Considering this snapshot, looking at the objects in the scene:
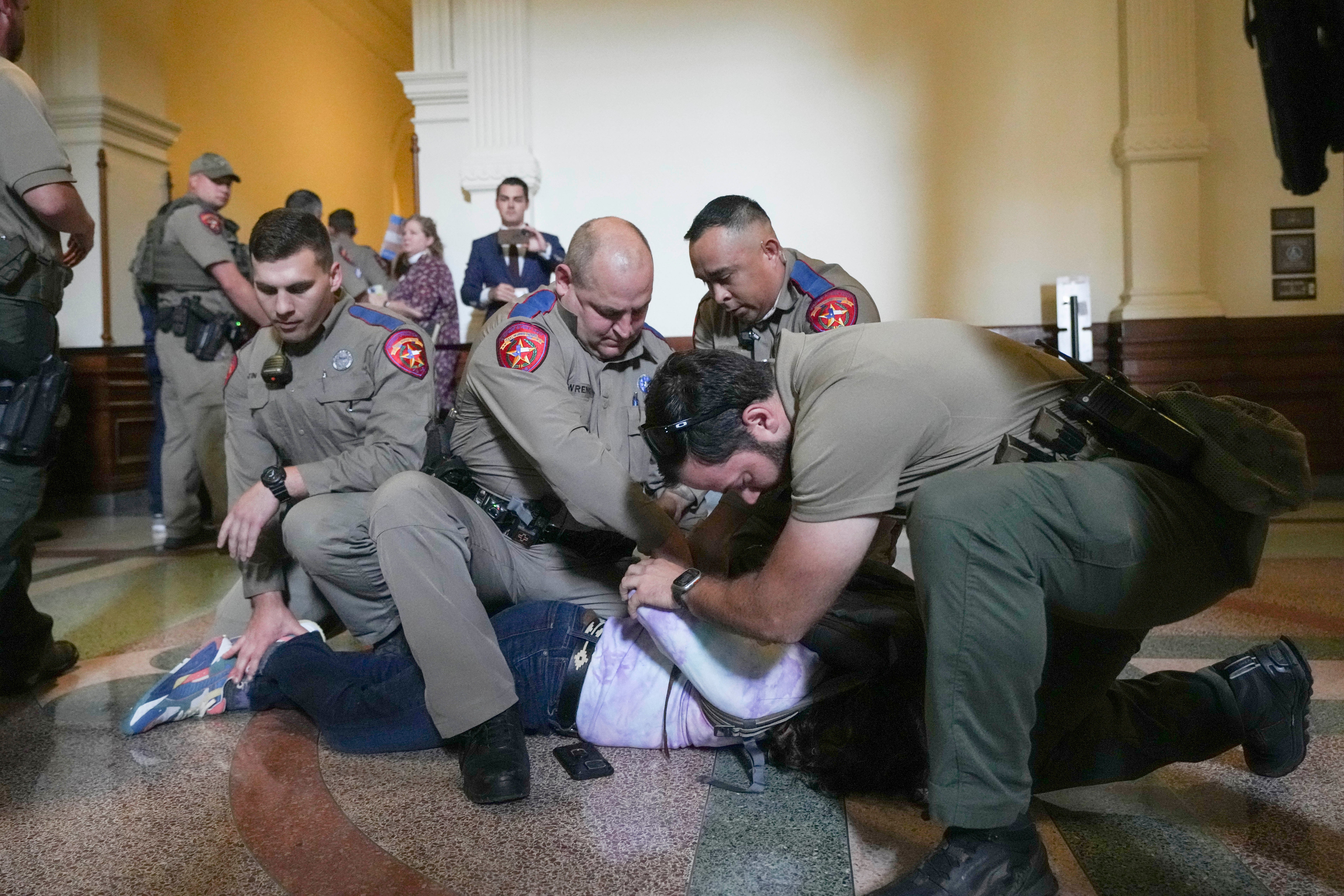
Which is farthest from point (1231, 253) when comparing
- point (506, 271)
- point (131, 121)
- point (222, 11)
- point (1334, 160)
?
point (222, 11)

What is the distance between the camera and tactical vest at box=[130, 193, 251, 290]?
13.6 ft

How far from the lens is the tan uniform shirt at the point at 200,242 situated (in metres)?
4.09

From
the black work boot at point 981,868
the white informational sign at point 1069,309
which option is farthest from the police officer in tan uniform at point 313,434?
the white informational sign at point 1069,309

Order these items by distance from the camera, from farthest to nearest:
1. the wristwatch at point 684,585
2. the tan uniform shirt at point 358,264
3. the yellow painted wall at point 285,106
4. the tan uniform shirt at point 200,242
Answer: the yellow painted wall at point 285,106 < the tan uniform shirt at point 358,264 < the tan uniform shirt at point 200,242 < the wristwatch at point 684,585

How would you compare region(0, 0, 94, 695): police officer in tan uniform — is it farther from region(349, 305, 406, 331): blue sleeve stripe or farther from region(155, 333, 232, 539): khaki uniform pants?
region(155, 333, 232, 539): khaki uniform pants

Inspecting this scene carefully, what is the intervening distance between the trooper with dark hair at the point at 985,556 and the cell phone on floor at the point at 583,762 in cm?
38

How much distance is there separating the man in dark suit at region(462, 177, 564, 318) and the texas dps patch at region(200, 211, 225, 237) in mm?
1148

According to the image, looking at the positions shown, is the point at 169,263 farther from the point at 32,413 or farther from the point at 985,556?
the point at 985,556

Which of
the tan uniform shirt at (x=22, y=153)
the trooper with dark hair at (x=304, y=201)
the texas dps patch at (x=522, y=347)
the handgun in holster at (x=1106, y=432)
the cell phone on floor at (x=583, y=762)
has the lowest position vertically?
the cell phone on floor at (x=583, y=762)

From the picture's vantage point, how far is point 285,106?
332 inches

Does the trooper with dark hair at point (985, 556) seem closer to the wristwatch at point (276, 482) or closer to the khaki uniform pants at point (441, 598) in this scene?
the khaki uniform pants at point (441, 598)

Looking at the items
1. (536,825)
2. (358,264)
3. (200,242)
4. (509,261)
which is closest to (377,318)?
(536,825)

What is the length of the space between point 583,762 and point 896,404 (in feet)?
2.97

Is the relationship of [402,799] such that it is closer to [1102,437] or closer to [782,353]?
[782,353]
